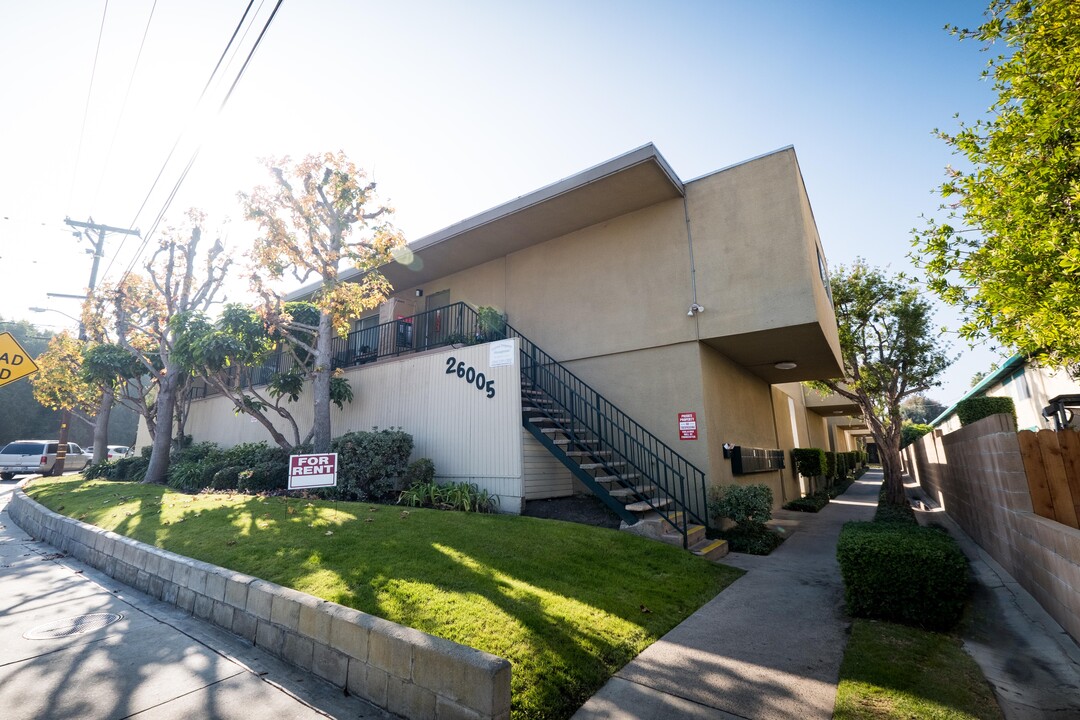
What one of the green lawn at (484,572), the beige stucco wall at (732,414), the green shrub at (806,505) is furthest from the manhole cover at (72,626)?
the green shrub at (806,505)

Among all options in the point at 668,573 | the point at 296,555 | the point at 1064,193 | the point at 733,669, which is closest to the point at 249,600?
the point at 296,555

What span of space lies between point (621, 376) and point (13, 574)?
970 centimetres

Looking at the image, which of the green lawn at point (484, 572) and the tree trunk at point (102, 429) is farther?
the tree trunk at point (102, 429)

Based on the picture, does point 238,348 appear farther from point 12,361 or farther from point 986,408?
point 986,408

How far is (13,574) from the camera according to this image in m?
6.38

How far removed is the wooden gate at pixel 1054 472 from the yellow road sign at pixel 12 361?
12.6 meters

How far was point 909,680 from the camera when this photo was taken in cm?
339

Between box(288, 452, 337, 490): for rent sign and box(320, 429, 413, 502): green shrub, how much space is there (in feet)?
8.12

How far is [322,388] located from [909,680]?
10.7 metres

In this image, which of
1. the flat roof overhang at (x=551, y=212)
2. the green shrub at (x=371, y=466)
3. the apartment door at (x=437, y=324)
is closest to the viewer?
the flat roof overhang at (x=551, y=212)

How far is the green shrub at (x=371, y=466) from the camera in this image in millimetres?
9430

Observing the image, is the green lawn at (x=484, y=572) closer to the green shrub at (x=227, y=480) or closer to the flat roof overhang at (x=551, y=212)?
the green shrub at (x=227, y=480)

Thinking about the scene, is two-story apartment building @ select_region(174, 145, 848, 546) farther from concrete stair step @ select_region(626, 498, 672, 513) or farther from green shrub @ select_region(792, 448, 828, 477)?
green shrub @ select_region(792, 448, 828, 477)

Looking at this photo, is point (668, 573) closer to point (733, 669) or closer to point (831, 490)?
point (733, 669)
